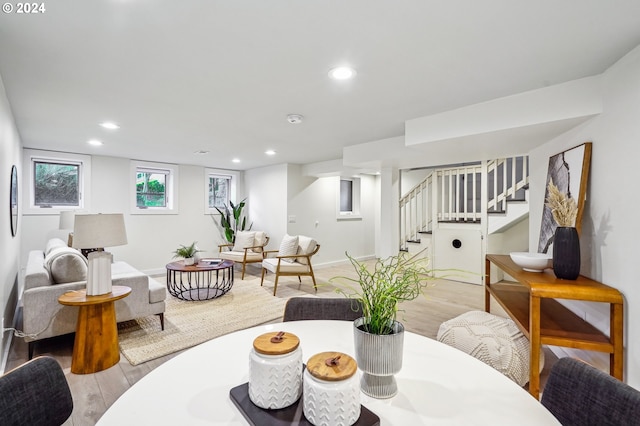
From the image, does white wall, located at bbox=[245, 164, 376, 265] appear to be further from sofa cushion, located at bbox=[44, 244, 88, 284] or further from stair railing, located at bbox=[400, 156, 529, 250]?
sofa cushion, located at bbox=[44, 244, 88, 284]

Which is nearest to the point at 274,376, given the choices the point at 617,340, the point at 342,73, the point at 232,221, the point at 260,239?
the point at 342,73

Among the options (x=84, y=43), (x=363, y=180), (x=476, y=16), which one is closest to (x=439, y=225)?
(x=363, y=180)

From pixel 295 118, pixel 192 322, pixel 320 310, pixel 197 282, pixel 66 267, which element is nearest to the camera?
pixel 320 310

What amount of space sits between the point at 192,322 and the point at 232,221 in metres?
3.60

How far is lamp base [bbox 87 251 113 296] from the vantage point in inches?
92.6

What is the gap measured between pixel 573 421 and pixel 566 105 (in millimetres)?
2059

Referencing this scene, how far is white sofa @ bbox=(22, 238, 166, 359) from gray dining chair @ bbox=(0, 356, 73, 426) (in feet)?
6.71

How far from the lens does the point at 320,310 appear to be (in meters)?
1.64

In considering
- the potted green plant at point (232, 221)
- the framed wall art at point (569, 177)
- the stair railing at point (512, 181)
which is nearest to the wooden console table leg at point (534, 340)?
the framed wall art at point (569, 177)

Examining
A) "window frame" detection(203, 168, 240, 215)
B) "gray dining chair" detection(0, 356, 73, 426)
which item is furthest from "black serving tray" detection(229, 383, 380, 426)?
"window frame" detection(203, 168, 240, 215)

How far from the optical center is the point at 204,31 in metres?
1.56

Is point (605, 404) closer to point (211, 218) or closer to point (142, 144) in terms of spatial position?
point (142, 144)

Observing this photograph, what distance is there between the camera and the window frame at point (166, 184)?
217 inches

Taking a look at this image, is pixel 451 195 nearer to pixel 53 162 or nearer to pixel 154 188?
pixel 154 188
